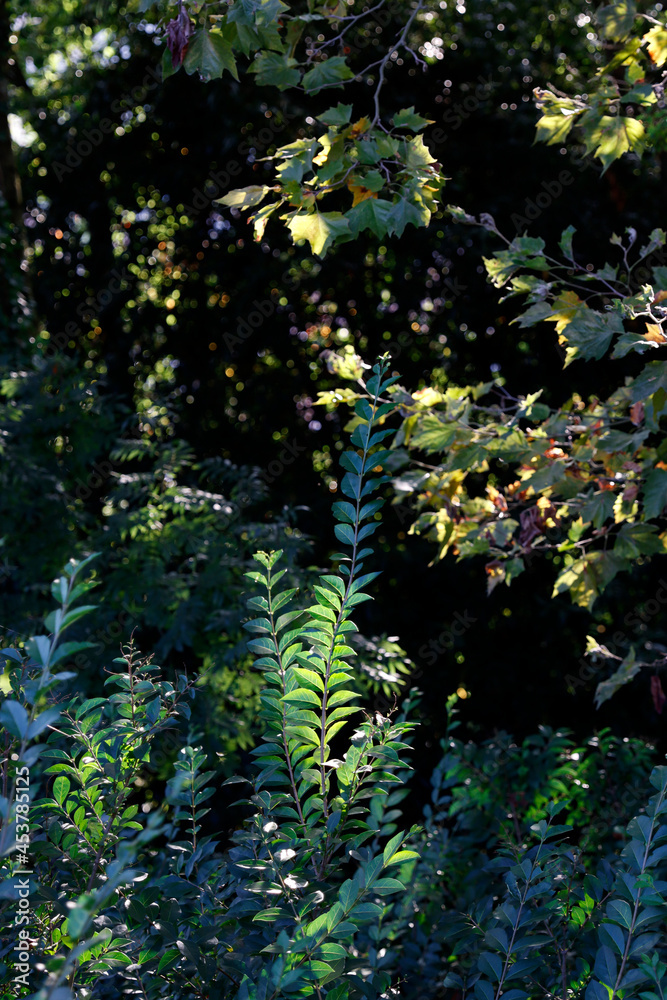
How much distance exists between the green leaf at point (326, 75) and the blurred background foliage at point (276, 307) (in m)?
2.20

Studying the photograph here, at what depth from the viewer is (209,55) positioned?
2008mm

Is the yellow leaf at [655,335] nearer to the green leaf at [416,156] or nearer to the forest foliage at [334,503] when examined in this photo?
the forest foliage at [334,503]

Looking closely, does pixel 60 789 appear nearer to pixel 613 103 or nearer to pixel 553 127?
pixel 553 127

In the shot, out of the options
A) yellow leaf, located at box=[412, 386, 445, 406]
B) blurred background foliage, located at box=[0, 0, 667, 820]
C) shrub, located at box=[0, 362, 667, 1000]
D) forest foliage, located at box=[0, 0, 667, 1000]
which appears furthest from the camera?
blurred background foliage, located at box=[0, 0, 667, 820]

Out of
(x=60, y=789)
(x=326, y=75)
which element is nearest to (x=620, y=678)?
(x=60, y=789)

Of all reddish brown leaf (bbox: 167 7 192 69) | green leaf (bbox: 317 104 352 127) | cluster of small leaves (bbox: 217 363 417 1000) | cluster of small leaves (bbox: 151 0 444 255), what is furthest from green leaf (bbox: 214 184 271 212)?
cluster of small leaves (bbox: 217 363 417 1000)

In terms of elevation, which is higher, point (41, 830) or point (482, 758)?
point (482, 758)

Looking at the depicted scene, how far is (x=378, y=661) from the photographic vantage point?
11.6ft

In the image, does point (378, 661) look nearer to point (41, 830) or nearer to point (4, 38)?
point (41, 830)

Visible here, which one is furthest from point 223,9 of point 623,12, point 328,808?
point 328,808

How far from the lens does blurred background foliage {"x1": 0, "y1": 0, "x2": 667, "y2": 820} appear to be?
463 centimetres

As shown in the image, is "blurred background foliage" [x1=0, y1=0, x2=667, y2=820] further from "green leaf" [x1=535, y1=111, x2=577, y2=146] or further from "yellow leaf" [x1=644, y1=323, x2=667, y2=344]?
"yellow leaf" [x1=644, y1=323, x2=667, y2=344]

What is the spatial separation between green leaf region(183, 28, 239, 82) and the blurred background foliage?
223cm

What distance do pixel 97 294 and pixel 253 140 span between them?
5.38 ft
